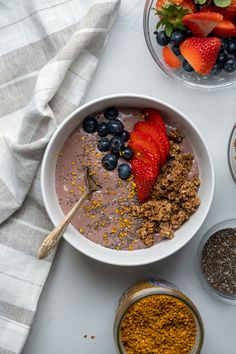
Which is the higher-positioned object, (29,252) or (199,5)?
(199,5)

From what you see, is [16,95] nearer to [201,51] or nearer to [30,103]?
[30,103]

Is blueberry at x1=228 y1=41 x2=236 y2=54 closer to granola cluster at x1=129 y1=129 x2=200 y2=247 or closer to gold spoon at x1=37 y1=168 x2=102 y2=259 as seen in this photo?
granola cluster at x1=129 y1=129 x2=200 y2=247

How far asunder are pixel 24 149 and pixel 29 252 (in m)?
0.30

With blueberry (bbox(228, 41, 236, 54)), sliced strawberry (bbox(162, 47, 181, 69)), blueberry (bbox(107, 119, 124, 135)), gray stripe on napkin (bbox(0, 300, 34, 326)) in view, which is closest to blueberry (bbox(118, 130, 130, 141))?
blueberry (bbox(107, 119, 124, 135))

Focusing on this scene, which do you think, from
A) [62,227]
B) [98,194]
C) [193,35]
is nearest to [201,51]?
[193,35]

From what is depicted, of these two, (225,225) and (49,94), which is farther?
(225,225)

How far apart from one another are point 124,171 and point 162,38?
14.7 inches

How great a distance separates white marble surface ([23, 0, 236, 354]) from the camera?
4.79 feet

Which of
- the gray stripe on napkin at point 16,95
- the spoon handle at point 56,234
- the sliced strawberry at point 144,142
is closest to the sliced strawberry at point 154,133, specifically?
the sliced strawberry at point 144,142

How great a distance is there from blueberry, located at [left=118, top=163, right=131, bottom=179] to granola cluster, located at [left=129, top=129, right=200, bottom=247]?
0.08 m

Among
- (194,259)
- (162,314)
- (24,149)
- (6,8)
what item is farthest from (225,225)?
(6,8)

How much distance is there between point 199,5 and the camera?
1347mm

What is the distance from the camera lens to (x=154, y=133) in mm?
1383

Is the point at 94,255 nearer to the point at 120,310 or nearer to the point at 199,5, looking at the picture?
the point at 120,310
